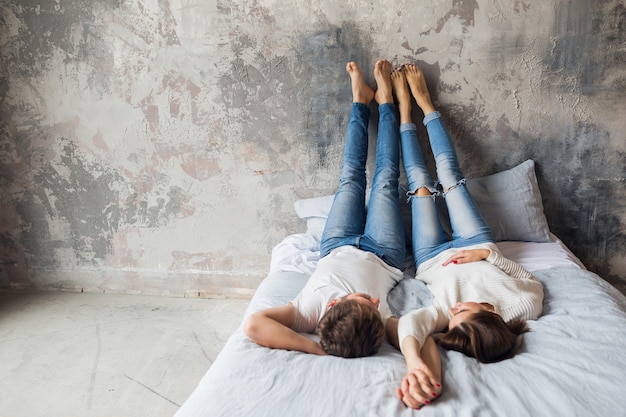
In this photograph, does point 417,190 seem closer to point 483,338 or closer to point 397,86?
point 397,86

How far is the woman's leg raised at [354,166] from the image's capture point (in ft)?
7.89

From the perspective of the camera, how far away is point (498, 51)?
2469 mm

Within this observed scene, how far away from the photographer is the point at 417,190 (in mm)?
2457

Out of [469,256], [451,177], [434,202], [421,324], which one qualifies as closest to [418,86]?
[451,177]

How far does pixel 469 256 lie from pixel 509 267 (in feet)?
0.54

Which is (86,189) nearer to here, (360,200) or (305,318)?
(360,200)

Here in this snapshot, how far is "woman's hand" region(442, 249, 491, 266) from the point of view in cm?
209

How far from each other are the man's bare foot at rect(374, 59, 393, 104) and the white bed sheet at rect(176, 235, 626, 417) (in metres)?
1.30

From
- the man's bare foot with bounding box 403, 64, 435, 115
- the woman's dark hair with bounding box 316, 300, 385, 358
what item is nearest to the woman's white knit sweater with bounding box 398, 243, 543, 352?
the woman's dark hair with bounding box 316, 300, 385, 358

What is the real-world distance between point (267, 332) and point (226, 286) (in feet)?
4.79

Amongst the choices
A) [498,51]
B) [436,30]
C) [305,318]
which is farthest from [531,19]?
[305,318]

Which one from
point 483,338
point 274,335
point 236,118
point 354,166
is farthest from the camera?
point 236,118

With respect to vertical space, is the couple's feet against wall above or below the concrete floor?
above

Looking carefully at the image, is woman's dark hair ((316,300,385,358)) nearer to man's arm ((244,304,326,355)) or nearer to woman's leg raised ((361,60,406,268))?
man's arm ((244,304,326,355))
